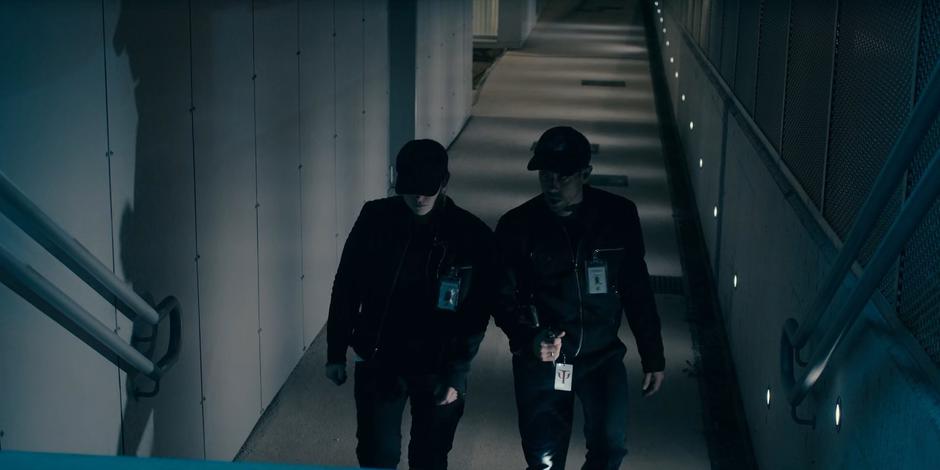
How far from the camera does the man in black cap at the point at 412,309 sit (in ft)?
15.6

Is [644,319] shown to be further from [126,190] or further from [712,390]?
[712,390]

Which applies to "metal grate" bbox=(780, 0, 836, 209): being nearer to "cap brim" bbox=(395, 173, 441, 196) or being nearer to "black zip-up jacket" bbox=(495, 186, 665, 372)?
"black zip-up jacket" bbox=(495, 186, 665, 372)

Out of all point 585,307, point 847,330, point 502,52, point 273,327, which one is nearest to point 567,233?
point 585,307

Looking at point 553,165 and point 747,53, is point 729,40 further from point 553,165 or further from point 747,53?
point 553,165

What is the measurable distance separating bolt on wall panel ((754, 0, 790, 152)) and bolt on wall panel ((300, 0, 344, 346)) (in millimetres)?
2724

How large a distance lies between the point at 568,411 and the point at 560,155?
1070mm

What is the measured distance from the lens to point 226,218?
6.00 meters

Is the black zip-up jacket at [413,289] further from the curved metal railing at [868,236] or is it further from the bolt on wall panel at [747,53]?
the bolt on wall panel at [747,53]

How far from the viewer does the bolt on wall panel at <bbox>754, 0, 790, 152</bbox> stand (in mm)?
6953

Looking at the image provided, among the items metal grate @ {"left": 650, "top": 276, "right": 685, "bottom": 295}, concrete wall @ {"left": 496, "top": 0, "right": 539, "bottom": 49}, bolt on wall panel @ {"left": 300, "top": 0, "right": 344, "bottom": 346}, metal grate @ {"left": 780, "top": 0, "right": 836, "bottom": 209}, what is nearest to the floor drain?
metal grate @ {"left": 650, "top": 276, "right": 685, "bottom": 295}

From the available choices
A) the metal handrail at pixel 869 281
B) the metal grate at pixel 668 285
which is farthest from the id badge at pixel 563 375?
the metal grate at pixel 668 285

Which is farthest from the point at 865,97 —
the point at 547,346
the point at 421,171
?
the point at 421,171

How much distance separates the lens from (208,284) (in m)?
5.77

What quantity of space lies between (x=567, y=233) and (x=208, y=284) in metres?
1.80
